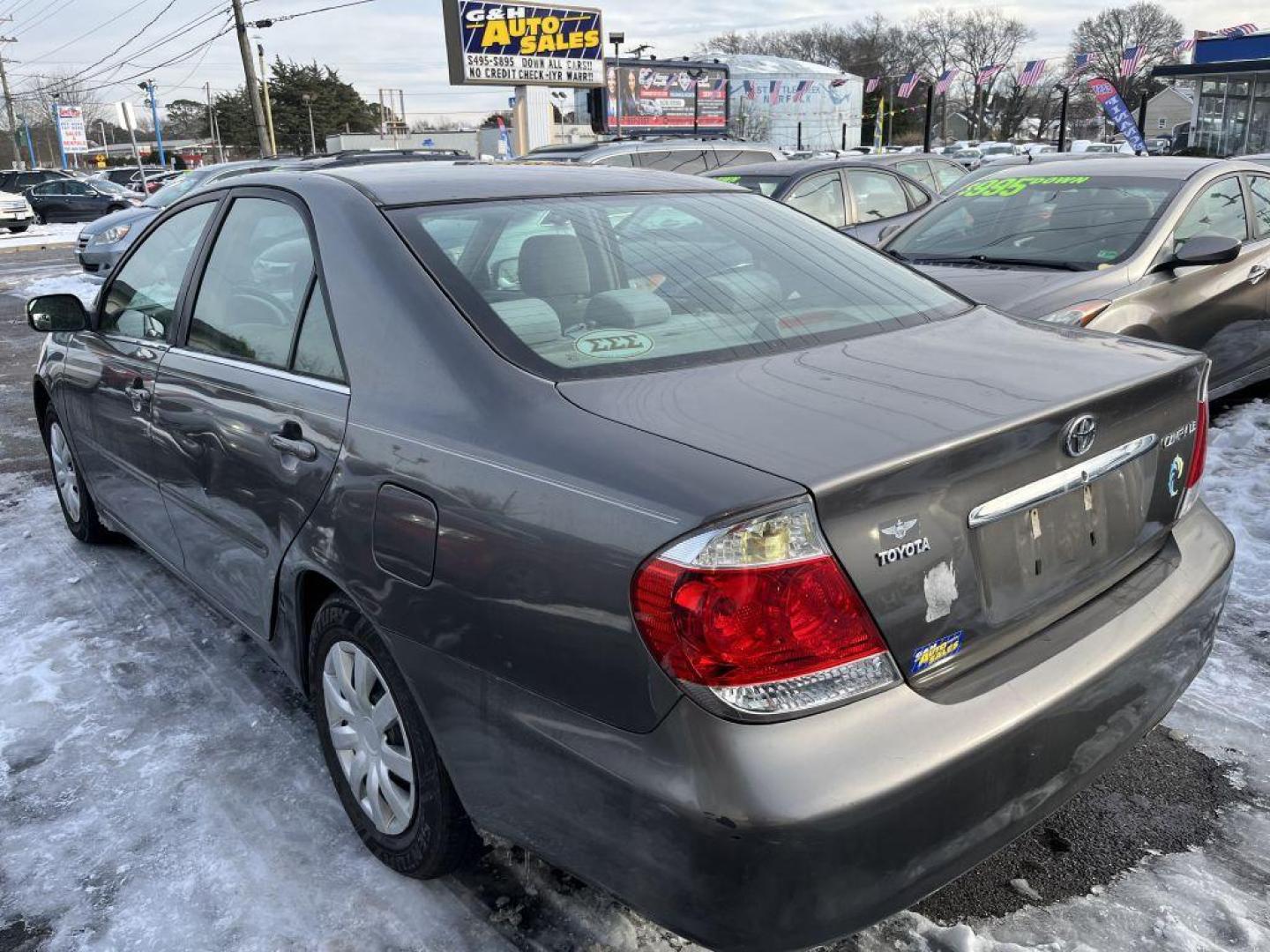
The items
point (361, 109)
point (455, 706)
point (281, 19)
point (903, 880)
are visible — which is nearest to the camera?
point (903, 880)

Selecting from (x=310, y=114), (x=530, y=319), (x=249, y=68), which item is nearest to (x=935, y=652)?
(x=530, y=319)

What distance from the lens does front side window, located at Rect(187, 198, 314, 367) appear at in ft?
8.50

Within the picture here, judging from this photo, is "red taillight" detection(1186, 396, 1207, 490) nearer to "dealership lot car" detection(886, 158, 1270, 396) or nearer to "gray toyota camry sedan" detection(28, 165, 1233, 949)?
"gray toyota camry sedan" detection(28, 165, 1233, 949)

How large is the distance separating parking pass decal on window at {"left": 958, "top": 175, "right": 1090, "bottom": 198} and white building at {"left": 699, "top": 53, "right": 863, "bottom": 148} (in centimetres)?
6055

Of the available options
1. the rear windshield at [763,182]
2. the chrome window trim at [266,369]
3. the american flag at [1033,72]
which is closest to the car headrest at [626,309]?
the chrome window trim at [266,369]

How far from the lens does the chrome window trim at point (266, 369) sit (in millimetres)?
2319

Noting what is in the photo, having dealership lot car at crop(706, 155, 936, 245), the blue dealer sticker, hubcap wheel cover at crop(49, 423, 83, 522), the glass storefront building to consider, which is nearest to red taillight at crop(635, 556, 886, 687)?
the blue dealer sticker

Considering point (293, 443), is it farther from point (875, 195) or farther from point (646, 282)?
point (875, 195)

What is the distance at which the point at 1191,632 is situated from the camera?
86.8 inches

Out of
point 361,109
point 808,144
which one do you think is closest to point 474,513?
point 808,144

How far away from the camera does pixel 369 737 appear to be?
7.77 ft

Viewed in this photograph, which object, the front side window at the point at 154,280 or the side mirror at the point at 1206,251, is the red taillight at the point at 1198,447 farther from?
the side mirror at the point at 1206,251

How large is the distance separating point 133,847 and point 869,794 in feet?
6.45

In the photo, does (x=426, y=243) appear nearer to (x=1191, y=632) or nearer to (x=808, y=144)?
(x=1191, y=632)
